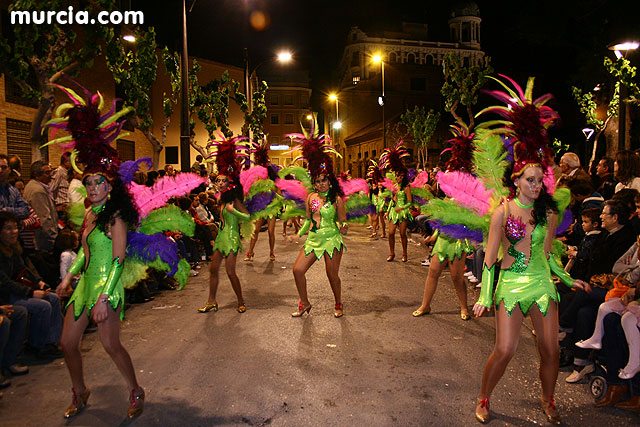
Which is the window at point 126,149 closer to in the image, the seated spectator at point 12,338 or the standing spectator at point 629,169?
the seated spectator at point 12,338

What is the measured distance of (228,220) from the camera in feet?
24.7

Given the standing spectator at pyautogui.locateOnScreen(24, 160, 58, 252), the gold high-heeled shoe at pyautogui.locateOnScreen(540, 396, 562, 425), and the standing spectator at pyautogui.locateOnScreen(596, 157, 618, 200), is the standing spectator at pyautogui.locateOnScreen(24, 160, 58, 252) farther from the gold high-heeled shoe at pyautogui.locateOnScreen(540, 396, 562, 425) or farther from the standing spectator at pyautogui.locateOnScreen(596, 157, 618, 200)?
the standing spectator at pyautogui.locateOnScreen(596, 157, 618, 200)

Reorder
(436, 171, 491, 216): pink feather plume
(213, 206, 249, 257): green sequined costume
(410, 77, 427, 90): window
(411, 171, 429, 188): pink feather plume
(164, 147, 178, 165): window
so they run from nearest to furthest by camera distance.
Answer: (436, 171, 491, 216): pink feather plume → (213, 206, 249, 257): green sequined costume → (411, 171, 429, 188): pink feather plume → (164, 147, 178, 165): window → (410, 77, 427, 90): window

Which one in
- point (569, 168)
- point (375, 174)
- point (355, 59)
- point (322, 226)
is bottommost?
point (322, 226)

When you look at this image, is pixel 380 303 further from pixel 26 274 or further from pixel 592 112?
pixel 592 112

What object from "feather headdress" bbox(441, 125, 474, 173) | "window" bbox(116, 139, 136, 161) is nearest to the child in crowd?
"feather headdress" bbox(441, 125, 474, 173)

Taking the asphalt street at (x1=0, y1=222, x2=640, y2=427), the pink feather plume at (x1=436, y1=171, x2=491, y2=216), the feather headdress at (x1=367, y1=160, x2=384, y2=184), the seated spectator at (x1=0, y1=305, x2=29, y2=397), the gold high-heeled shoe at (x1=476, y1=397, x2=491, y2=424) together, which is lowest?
the asphalt street at (x1=0, y1=222, x2=640, y2=427)

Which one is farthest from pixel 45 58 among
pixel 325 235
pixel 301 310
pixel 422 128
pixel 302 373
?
pixel 422 128

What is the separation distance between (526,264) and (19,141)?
16.0m

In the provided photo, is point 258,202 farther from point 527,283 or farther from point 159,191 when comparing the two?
point 527,283

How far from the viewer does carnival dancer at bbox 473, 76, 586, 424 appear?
3.93 meters

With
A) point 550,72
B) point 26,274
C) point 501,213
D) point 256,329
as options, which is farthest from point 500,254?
point 550,72

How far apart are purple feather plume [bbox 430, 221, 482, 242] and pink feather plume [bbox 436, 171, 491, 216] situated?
0.72 feet

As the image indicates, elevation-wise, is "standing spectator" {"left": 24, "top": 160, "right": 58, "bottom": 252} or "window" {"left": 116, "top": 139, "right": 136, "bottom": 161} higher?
"window" {"left": 116, "top": 139, "right": 136, "bottom": 161}
